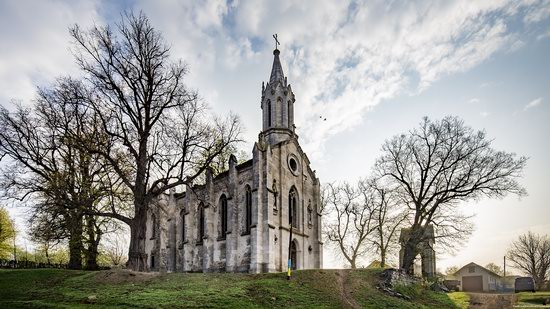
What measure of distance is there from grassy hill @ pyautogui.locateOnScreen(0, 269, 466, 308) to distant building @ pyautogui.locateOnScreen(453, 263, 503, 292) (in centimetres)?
3589

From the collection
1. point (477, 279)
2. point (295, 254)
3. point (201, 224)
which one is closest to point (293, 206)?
point (295, 254)

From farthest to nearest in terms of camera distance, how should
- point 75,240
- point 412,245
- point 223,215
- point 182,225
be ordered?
1. point 182,225
2. point 223,215
3. point 412,245
4. point 75,240

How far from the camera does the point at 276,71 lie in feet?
112

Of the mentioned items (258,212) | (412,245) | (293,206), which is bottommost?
(412,245)

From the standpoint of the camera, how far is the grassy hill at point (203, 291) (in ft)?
46.4

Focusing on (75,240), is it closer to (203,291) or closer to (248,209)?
(248,209)

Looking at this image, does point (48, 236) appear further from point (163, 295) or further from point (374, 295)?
point (374, 295)

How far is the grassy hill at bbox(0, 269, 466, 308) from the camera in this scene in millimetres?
14133

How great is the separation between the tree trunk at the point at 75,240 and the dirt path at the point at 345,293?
15.5 m

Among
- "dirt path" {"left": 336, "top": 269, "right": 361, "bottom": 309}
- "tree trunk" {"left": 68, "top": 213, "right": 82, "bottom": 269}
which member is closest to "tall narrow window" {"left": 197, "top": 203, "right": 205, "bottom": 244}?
"tree trunk" {"left": 68, "top": 213, "right": 82, "bottom": 269}

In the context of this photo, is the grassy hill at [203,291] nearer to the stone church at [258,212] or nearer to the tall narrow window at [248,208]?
the stone church at [258,212]

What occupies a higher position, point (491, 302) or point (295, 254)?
point (295, 254)

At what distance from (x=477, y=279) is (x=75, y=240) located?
51538mm

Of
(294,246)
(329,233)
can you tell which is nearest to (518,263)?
(329,233)
